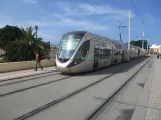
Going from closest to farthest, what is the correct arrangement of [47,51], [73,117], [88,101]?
[73,117] < [88,101] < [47,51]

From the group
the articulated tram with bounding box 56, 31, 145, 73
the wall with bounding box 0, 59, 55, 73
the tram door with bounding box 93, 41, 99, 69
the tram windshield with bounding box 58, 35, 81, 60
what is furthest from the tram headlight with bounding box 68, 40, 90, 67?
the wall with bounding box 0, 59, 55, 73

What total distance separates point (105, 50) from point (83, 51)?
5633 millimetres

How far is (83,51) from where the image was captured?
56.2ft

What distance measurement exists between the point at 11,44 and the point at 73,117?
21.2 m

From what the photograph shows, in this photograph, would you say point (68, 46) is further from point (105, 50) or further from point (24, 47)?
point (24, 47)

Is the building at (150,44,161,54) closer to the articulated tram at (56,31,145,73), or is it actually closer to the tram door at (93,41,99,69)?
the tram door at (93,41,99,69)

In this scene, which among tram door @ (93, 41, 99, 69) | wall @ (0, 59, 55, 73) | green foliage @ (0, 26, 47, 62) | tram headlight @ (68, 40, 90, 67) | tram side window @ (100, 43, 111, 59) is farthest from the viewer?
green foliage @ (0, 26, 47, 62)

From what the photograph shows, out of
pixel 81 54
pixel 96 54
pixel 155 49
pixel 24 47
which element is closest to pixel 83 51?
pixel 81 54

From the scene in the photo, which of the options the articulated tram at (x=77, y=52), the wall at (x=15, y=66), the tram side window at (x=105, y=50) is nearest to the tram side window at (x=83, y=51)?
the articulated tram at (x=77, y=52)

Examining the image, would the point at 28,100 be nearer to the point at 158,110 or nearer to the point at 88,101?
the point at 88,101

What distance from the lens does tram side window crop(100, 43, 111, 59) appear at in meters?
21.0

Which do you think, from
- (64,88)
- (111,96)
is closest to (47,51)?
(64,88)

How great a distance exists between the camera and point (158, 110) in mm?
7586

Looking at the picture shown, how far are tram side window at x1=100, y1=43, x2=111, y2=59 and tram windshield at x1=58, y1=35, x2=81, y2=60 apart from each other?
4.17 m
